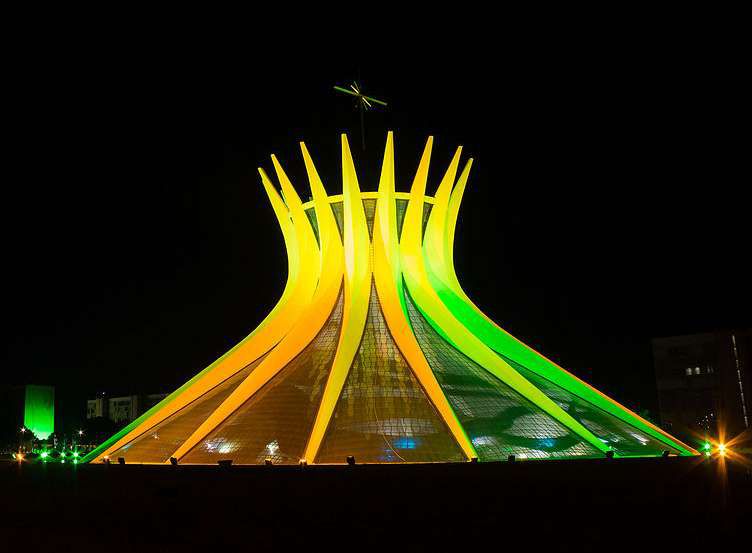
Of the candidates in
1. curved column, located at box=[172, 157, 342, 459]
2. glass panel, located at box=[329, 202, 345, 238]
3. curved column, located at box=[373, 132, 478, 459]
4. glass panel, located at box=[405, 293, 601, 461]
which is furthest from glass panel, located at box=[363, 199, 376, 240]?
glass panel, located at box=[405, 293, 601, 461]

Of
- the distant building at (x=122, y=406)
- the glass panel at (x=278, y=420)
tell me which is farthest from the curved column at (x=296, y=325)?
the distant building at (x=122, y=406)

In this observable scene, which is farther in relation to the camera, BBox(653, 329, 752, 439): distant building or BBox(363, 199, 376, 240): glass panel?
BBox(653, 329, 752, 439): distant building

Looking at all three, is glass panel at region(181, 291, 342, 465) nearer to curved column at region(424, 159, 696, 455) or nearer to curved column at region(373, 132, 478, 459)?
curved column at region(373, 132, 478, 459)

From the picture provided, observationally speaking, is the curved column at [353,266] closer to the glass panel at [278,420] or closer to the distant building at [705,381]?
the glass panel at [278,420]

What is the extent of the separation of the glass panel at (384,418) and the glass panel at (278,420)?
2.29ft

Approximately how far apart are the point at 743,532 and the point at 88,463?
16.1 metres

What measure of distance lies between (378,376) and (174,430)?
213 inches

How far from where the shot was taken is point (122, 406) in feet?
238

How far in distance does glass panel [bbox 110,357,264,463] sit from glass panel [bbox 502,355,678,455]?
834 centimetres

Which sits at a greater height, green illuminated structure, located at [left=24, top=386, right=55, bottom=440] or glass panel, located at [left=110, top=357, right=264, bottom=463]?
green illuminated structure, located at [left=24, top=386, right=55, bottom=440]

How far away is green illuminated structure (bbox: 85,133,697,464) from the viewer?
16.7 metres

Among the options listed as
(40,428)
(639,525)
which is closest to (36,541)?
(639,525)

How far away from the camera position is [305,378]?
18656mm

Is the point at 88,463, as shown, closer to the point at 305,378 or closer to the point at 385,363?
the point at 305,378
